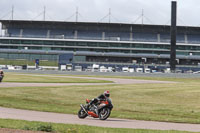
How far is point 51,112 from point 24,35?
124233mm

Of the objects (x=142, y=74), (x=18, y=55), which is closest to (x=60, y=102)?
(x=142, y=74)

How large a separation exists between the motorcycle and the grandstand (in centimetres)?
11476

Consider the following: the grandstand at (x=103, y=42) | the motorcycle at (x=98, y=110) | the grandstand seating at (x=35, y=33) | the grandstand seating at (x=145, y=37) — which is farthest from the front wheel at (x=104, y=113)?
the grandstand seating at (x=35, y=33)

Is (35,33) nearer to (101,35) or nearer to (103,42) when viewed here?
(101,35)

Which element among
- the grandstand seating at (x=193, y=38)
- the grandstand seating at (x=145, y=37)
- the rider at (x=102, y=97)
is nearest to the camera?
the rider at (x=102, y=97)

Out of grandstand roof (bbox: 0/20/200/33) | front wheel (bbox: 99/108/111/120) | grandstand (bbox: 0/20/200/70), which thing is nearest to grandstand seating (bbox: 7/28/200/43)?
grandstand (bbox: 0/20/200/70)

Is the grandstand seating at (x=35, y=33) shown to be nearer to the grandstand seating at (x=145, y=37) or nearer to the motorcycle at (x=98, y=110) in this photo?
the grandstand seating at (x=145, y=37)

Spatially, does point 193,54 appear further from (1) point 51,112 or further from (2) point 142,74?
(1) point 51,112

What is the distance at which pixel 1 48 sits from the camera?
13938 cm

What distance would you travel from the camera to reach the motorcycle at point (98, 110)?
17.8 m

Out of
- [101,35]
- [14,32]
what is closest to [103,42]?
[101,35]

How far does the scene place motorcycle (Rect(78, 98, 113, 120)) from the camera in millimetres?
17797

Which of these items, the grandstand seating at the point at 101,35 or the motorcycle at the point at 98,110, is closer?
the motorcycle at the point at 98,110

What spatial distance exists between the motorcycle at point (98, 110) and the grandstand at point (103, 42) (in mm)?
114758
